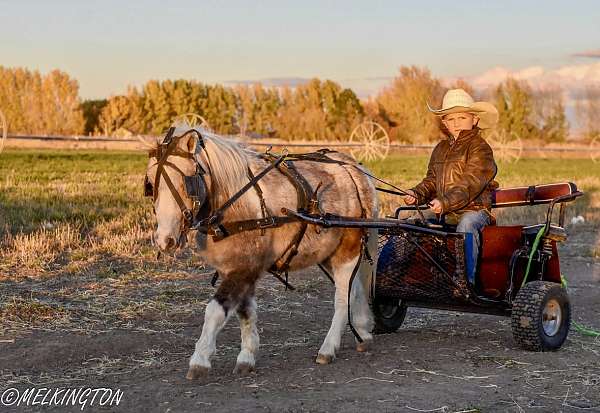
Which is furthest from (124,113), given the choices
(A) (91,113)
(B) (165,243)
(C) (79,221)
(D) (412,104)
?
(B) (165,243)

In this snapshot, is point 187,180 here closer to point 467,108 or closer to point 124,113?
point 467,108

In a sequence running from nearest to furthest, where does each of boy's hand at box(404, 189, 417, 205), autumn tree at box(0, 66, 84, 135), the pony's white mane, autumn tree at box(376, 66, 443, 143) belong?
the pony's white mane, boy's hand at box(404, 189, 417, 205), autumn tree at box(376, 66, 443, 143), autumn tree at box(0, 66, 84, 135)

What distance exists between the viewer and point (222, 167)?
6195 mm

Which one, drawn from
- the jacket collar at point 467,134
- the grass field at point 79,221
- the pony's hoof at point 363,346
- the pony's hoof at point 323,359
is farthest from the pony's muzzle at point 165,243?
the grass field at point 79,221

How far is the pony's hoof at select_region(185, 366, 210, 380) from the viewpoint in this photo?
5945 mm

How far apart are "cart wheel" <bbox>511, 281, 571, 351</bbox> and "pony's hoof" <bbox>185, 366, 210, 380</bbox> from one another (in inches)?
110

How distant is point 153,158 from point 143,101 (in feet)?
279

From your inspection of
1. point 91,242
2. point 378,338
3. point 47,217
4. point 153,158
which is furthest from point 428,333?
point 47,217

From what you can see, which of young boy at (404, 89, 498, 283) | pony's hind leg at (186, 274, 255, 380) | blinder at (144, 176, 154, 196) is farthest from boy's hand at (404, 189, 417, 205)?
blinder at (144, 176, 154, 196)

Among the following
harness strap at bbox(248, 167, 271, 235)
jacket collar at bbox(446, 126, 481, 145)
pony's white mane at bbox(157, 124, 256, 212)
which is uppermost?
jacket collar at bbox(446, 126, 481, 145)

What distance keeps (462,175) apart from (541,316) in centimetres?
143

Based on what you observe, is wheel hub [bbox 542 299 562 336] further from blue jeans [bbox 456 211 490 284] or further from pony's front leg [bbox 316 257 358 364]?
pony's front leg [bbox 316 257 358 364]

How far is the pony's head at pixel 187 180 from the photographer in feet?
18.9

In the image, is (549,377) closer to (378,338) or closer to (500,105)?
(378,338)
